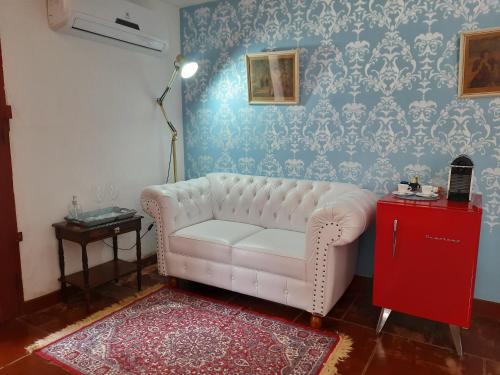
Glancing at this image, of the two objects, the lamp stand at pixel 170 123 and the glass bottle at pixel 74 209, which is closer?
the glass bottle at pixel 74 209

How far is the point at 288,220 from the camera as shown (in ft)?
10.1

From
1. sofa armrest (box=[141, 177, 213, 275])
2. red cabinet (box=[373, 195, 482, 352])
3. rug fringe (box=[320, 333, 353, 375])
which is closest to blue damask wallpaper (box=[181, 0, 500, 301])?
red cabinet (box=[373, 195, 482, 352])

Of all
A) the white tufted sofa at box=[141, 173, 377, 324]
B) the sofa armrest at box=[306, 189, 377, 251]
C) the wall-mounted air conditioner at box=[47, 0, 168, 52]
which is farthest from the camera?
the wall-mounted air conditioner at box=[47, 0, 168, 52]

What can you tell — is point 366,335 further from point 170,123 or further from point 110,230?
point 170,123

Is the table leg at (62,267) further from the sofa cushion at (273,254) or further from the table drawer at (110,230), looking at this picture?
the sofa cushion at (273,254)

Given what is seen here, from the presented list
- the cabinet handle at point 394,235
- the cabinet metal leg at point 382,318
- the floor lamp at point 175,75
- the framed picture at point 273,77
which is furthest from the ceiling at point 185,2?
the cabinet metal leg at point 382,318

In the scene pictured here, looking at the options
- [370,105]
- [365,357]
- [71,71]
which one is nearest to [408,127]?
[370,105]

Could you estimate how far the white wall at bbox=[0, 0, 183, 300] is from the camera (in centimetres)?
258

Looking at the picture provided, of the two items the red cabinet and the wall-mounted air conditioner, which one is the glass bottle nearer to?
the wall-mounted air conditioner

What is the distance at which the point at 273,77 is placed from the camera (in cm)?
330

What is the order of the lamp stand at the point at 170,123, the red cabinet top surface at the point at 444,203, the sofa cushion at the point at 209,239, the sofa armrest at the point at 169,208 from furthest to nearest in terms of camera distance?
1. the lamp stand at the point at 170,123
2. the sofa armrest at the point at 169,208
3. the sofa cushion at the point at 209,239
4. the red cabinet top surface at the point at 444,203

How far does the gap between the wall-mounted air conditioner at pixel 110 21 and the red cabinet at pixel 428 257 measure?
2368 millimetres

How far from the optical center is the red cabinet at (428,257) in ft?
6.99

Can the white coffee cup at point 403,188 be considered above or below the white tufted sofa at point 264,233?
above
